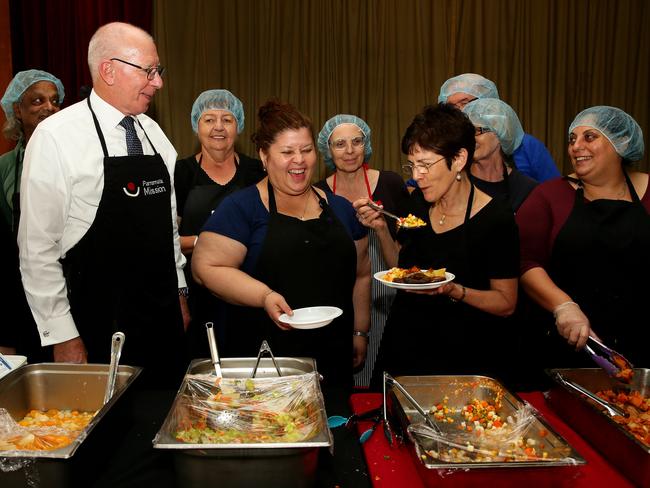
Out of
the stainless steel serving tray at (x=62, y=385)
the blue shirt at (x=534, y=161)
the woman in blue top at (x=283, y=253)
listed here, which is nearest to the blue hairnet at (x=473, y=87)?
the blue shirt at (x=534, y=161)

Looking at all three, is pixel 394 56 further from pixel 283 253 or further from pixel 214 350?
pixel 214 350

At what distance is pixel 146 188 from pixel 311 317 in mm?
896

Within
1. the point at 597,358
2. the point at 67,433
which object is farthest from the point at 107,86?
the point at 597,358

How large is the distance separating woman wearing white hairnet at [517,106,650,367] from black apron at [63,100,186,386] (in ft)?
4.76

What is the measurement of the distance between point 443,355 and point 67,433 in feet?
4.27

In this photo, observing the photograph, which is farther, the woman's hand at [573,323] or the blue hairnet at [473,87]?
the blue hairnet at [473,87]

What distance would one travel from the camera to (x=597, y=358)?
176 cm

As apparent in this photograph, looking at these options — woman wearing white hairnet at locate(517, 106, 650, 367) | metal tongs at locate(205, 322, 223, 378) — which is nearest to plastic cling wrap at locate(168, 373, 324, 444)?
metal tongs at locate(205, 322, 223, 378)

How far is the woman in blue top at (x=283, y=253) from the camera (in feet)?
7.06

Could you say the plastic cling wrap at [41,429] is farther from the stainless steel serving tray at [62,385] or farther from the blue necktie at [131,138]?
the blue necktie at [131,138]

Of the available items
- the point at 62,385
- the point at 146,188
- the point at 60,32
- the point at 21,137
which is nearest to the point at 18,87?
the point at 21,137

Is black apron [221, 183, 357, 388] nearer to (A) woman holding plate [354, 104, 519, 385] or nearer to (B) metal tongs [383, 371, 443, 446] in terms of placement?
(A) woman holding plate [354, 104, 519, 385]

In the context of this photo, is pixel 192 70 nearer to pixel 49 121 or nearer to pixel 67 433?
pixel 49 121

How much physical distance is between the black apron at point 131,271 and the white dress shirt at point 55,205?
1.6 inches
